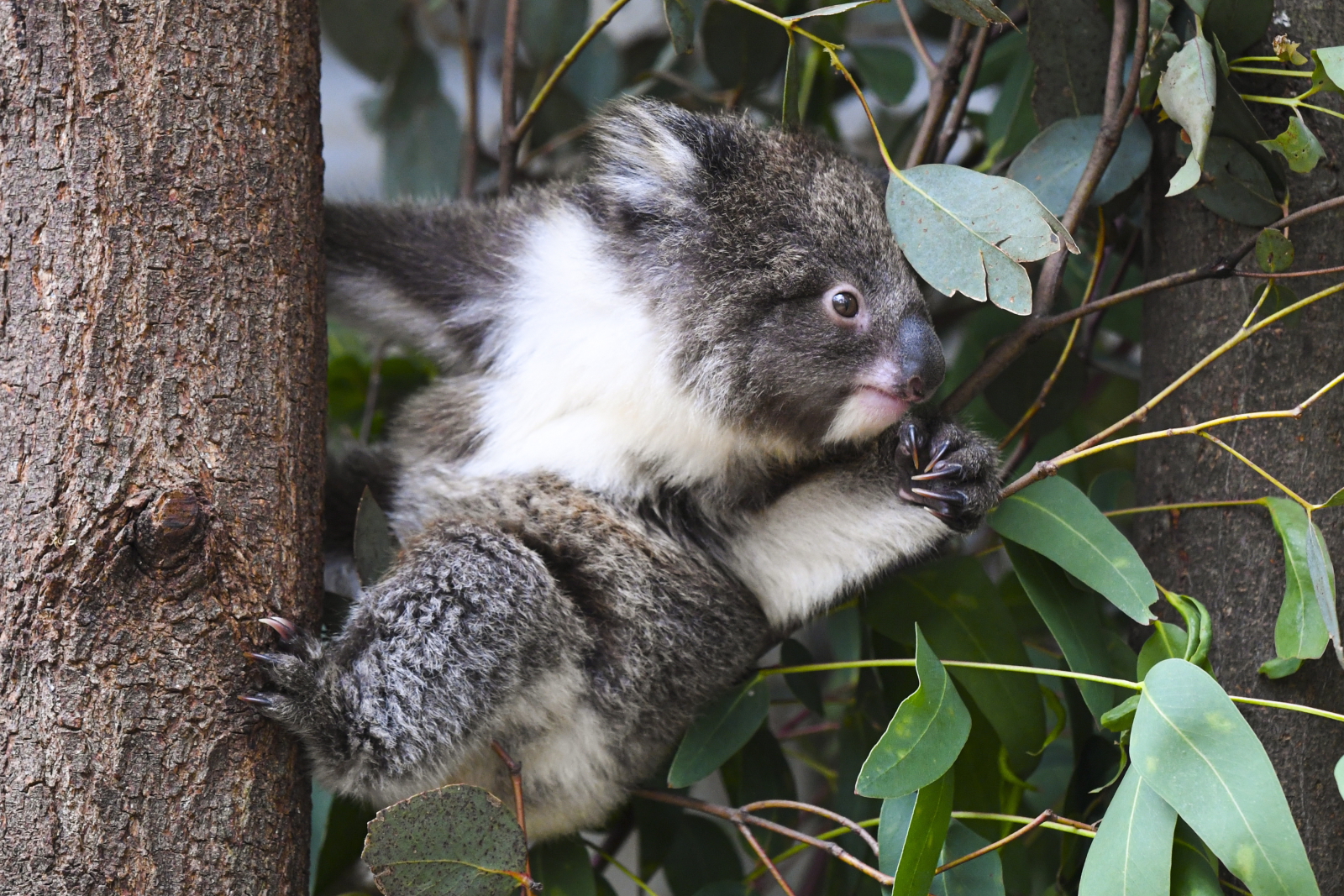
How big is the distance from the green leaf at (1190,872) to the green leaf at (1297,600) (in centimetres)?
30

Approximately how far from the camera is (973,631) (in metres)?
1.89

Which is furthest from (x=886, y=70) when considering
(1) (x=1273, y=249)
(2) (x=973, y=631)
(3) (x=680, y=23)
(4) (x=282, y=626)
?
(4) (x=282, y=626)

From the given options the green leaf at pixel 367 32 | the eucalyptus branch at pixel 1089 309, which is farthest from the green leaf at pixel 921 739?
the green leaf at pixel 367 32

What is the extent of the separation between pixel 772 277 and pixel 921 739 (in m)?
0.80

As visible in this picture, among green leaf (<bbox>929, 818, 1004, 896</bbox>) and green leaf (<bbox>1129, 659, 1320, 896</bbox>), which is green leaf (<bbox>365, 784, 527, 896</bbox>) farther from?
green leaf (<bbox>1129, 659, 1320, 896</bbox>)

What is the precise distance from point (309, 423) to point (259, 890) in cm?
65

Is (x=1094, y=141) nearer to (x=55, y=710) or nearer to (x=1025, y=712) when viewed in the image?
(x=1025, y=712)

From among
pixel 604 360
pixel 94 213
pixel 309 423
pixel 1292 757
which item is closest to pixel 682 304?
pixel 604 360

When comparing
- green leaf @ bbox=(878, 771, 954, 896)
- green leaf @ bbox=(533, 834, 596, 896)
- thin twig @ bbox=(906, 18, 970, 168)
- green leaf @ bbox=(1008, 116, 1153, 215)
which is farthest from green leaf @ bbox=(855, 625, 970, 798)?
thin twig @ bbox=(906, 18, 970, 168)

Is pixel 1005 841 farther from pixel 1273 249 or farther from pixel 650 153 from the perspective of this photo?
pixel 650 153

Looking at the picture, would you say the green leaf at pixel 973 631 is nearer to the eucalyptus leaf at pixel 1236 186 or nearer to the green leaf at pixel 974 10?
the eucalyptus leaf at pixel 1236 186

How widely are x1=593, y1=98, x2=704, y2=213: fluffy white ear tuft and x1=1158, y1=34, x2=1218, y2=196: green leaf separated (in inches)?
29.9

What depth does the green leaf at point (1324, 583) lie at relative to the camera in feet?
4.65

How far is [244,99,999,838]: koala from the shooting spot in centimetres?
172
